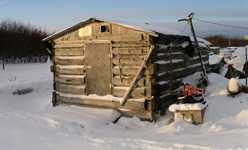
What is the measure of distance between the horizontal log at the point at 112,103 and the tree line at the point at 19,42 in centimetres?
2324

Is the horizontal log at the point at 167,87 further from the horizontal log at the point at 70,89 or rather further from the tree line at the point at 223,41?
the tree line at the point at 223,41

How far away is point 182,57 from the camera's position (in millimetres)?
15117

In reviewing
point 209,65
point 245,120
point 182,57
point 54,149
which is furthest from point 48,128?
point 209,65

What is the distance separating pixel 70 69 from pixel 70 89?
2.30 feet

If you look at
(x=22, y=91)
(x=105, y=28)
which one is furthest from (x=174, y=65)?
(x=22, y=91)

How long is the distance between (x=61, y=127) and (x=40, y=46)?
29660 millimetres

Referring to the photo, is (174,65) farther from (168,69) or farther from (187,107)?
(187,107)

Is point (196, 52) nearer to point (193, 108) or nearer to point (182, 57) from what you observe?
point (182, 57)

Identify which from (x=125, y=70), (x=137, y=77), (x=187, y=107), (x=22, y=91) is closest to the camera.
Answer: (x=187, y=107)

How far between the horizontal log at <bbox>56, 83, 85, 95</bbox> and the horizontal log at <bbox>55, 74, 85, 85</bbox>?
113 mm

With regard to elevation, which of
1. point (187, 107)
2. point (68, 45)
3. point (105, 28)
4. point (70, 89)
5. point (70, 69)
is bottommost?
point (187, 107)

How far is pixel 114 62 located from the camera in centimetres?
1291

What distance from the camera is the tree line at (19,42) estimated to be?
36469 millimetres

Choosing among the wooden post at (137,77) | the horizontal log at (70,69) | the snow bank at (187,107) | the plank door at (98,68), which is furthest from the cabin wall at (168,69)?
the horizontal log at (70,69)
